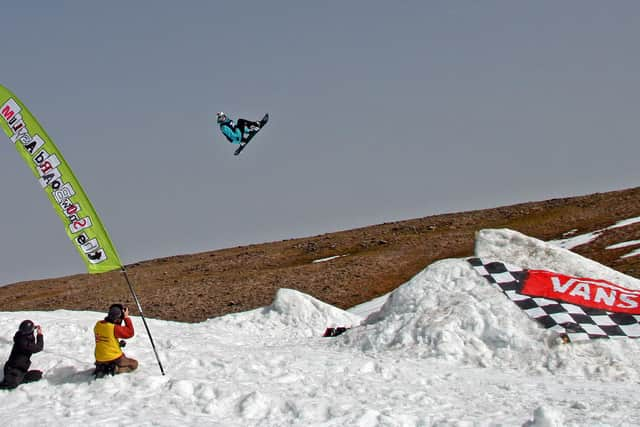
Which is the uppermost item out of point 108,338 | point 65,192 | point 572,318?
point 65,192

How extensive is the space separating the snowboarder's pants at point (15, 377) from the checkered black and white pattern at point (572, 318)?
12094 millimetres

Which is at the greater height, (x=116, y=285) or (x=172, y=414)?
(x=116, y=285)

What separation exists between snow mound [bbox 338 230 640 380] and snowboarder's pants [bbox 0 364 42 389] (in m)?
8.01

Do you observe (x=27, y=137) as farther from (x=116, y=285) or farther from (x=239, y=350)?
(x=116, y=285)

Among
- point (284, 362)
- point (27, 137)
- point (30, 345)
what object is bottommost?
point (284, 362)

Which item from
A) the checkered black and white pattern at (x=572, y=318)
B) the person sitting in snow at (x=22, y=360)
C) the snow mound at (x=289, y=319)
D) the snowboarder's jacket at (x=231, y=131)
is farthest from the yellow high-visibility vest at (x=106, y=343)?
the snowboarder's jacket at (x=231, y=131)

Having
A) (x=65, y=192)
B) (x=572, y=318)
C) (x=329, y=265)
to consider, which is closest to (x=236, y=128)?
(x=65, y=192)

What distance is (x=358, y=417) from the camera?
12.5 m

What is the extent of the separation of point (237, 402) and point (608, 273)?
12.3 meters

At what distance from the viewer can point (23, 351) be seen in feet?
49.7

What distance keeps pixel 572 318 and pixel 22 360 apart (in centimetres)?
1341

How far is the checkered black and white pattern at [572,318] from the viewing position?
16.3 metres

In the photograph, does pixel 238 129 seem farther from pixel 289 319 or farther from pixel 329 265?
pixel 329 265

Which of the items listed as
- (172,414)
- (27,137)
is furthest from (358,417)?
(27,137)
